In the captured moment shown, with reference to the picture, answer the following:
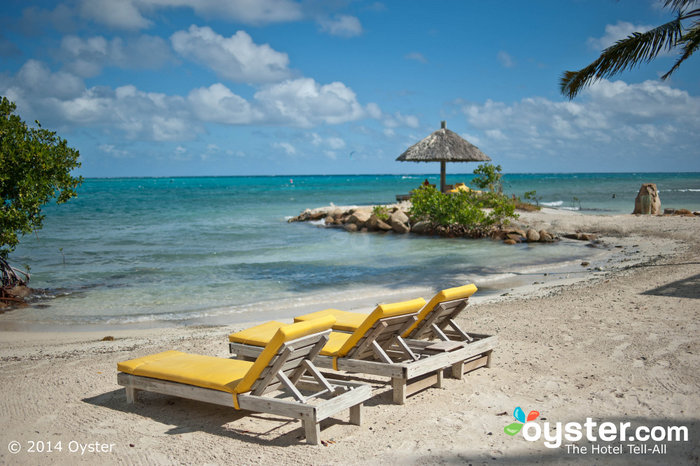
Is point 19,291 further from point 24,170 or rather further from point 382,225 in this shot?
point 382,225

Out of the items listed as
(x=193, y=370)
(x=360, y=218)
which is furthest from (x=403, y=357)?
(x=360, y=218)

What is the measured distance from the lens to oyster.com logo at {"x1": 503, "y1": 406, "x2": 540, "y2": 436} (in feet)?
13.3

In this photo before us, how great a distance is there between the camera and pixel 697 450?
11.9ft


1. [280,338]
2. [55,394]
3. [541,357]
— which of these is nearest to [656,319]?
[541,357]

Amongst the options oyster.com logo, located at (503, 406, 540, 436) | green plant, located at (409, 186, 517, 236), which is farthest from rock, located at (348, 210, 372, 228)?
oyster.com logo, located at (503, 406, 540, 436)

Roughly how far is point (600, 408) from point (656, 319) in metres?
3.13

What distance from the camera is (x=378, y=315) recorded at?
4.62 metres

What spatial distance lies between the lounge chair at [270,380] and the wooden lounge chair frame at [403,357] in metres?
0.36

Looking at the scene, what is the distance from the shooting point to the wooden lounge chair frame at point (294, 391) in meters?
3.97

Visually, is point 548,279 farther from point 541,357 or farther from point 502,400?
point 502,400

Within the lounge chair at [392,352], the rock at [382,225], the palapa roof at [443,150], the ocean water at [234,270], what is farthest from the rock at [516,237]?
the lounge chair at [392,352]

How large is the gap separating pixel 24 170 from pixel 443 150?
19017mm

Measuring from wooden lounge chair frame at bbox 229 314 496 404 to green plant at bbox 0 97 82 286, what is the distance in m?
6.25

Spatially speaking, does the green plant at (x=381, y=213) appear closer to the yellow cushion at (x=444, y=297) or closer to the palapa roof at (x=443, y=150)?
the palapa roof at (x=443, y=150)
